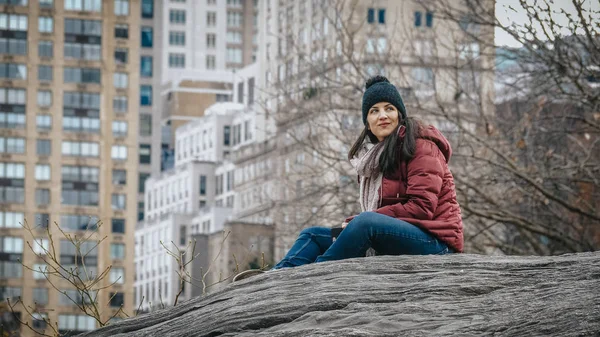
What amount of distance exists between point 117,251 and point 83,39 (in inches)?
789

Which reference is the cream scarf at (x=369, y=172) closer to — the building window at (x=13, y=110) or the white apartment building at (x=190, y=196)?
the white apartment building at (x=190, y=196)

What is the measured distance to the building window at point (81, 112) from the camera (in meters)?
140

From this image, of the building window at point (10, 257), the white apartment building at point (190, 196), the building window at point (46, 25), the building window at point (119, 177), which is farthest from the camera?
the white apartment building at point (190, 196)

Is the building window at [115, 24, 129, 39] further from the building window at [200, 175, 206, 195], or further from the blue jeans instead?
the blue jeans

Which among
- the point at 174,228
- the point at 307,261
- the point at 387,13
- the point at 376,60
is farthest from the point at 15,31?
the point at 307,261

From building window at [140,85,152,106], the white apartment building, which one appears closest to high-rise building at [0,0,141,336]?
the white apartment building

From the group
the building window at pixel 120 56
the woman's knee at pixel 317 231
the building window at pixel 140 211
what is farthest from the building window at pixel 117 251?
the woman's knee at pixel 317 231

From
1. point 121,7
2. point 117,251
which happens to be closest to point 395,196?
point 117,251

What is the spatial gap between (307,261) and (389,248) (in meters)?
0.66

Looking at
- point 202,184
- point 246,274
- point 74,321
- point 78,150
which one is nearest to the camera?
point 246,274

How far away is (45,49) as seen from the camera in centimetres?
14100

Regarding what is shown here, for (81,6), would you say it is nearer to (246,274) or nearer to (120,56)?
(120,56)

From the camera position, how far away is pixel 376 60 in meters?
28.5

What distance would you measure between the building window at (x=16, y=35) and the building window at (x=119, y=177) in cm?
1435
